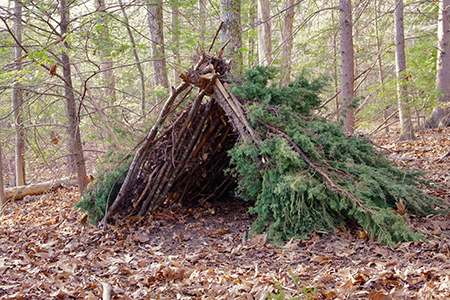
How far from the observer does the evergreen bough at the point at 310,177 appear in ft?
10.2

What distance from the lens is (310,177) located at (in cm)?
331

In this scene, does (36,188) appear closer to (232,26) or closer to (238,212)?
(238,212)

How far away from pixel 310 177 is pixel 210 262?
4.42 feet

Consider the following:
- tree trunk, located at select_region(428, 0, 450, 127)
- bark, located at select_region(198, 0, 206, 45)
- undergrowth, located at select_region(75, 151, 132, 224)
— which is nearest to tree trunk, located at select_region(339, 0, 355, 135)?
bark, located at select_region(198, 0, 206, 45)

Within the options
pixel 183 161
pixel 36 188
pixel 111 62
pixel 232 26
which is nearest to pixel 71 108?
pixel 111 62

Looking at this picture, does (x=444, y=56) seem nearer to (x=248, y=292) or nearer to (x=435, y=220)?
(x=435, y=220)

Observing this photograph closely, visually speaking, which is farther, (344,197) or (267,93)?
(267,93)

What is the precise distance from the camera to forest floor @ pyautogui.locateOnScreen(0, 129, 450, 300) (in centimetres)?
224

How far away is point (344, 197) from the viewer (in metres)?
3.10

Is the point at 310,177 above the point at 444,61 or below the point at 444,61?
below

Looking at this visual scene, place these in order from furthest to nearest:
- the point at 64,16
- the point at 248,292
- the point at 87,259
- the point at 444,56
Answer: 1. the point at 444,56
2. the point at 64,16
3. the point at 87,259
4. the point at 248,292

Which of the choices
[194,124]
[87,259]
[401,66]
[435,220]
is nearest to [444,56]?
[401,66]

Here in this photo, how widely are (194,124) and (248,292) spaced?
279cm

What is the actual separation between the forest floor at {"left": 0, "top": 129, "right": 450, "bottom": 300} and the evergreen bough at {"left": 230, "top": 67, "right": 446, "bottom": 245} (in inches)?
7.1
